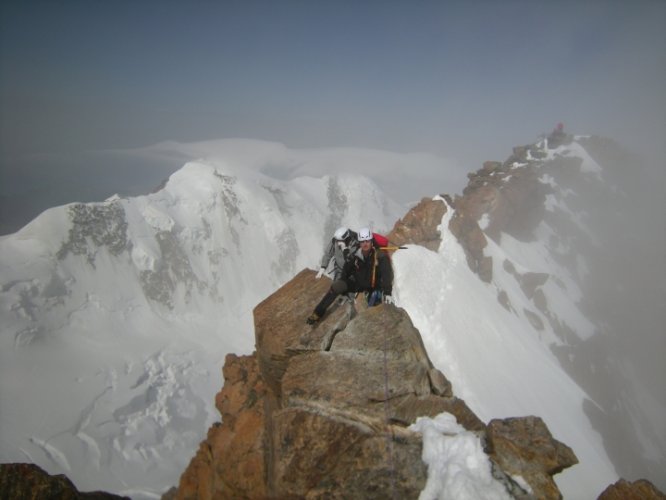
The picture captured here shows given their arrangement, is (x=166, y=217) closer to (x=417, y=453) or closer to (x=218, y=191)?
(x=218, y=191)

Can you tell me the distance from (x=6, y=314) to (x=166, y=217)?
122ft

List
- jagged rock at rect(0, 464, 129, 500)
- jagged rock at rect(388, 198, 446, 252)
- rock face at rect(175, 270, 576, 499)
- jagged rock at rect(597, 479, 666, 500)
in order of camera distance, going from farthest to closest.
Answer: jagged rock at rect(388, 198, 446, 252) < jagged rock at rect(597, 479, 666, 500) < jagged rock at rect(0, 464, 129, 500) < rock face at rect(175, 270, 576, 499)

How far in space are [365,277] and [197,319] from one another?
77.2m

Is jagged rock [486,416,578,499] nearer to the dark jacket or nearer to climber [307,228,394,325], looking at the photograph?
climber [307,228,394,325]

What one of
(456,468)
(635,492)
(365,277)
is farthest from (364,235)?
(635,492)

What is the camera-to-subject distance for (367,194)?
472ft

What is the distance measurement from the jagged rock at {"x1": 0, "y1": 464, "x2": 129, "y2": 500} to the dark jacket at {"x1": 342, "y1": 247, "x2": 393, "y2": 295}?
8.61m

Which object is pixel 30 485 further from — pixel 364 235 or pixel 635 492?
pixel 635 492

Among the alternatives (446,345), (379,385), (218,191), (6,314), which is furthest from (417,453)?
(218,191)

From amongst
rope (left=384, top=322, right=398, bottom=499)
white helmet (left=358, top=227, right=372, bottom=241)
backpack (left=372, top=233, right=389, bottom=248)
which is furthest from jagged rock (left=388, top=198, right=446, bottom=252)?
rope (left=384, top=322, right=398, bottom=499)

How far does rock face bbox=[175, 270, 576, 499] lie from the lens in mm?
6395

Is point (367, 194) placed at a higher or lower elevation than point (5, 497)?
lower

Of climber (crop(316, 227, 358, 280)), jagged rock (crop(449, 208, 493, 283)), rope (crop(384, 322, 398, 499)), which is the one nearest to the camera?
rope (crop(384, 322, 398, 499))

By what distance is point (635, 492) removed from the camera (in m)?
8.70
